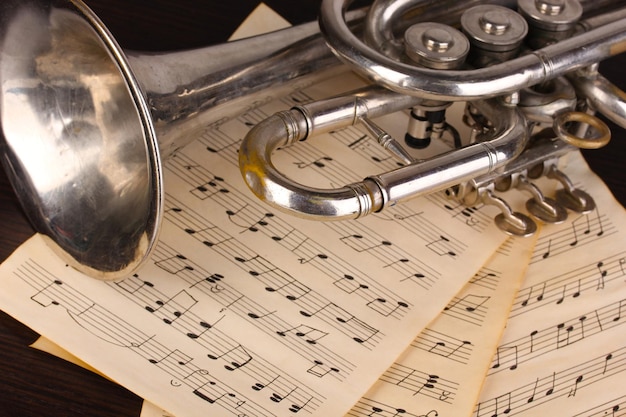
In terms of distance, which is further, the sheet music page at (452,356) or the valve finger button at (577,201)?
the valve finger button at (577,201)

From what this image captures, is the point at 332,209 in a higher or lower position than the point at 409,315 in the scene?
higher

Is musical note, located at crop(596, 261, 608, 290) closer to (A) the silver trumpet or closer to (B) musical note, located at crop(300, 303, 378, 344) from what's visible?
(A) the silver trumpet

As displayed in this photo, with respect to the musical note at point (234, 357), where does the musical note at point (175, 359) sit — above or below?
above

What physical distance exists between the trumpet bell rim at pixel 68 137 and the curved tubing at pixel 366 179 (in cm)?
12

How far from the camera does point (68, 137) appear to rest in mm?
826

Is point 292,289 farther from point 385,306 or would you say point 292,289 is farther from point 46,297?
point 46,297

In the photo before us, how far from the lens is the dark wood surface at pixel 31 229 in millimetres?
725

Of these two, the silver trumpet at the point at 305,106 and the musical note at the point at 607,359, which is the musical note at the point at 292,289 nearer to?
the silver trumpet at the point at 305,106

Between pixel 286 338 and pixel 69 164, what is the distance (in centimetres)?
26

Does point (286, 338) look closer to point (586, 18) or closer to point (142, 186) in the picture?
point (142, 186)

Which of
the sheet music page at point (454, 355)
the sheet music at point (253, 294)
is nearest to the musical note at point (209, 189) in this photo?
the sheet music at point (253, 294)

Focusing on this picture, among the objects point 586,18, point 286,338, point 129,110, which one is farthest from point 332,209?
point 586,18

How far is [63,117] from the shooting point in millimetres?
827

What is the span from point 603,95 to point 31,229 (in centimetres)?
56
